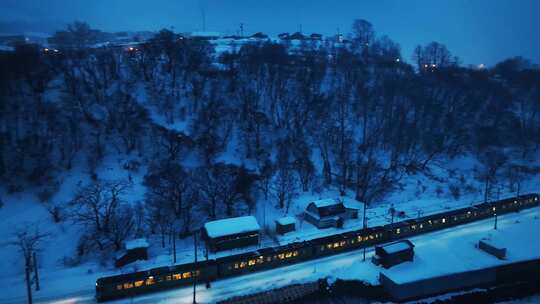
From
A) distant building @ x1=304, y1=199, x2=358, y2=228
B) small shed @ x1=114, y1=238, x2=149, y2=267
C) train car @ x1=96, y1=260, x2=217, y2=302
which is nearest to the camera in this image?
train car @ x1=96, y1=260, x2=217, y2=302

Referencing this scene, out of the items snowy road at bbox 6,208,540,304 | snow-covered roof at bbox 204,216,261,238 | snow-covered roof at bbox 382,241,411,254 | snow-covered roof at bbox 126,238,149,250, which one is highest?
snow-covered roof at bbox 204,216,261,238

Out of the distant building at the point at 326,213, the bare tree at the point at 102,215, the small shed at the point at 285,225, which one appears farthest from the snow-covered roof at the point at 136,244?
the distant building at the point at 326,213

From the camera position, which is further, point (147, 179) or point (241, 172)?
point (241, 172)

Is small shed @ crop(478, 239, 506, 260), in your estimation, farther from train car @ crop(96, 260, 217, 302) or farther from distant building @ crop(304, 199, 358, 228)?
train car @ crop(96, 260, 217, 302)

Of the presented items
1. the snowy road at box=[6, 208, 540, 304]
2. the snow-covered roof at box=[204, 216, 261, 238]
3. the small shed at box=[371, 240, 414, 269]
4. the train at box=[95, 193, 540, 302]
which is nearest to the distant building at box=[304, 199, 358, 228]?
the train at box=[95, 193, 540, 302]

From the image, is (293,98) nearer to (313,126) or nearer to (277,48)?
(313,126)

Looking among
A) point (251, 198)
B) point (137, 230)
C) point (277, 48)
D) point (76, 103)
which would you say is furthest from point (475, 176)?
point (76, 103)

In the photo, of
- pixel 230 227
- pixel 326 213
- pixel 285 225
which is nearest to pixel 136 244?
pixel 230 227

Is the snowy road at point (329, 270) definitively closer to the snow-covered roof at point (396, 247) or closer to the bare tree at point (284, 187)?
the snow-covered roof at point (396, 247)
